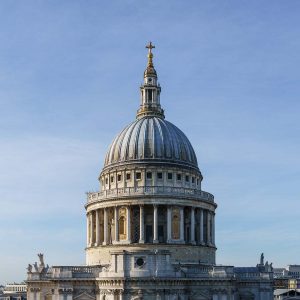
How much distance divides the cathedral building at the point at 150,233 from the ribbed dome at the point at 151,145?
15 centimetres

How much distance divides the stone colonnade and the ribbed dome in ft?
25.6

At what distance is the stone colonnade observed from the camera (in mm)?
94812

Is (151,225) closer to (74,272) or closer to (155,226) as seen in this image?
(155,226)

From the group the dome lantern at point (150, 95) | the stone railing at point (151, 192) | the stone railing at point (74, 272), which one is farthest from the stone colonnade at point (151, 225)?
the dome lantern at point (150, 95)

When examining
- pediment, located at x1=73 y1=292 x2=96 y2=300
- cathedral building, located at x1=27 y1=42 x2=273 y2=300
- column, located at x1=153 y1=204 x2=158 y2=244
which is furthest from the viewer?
column, located at x1=153 y1=204 x2=158 y2=244

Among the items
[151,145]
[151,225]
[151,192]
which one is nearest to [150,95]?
[151,145]

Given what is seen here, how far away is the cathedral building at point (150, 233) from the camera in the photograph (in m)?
83.6

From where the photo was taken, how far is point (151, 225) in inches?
3762

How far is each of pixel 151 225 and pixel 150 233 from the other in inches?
45.1

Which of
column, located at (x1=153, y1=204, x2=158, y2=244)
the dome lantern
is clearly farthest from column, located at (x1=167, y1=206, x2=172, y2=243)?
the dome lantern

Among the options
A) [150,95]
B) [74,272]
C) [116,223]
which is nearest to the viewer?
[74,272]

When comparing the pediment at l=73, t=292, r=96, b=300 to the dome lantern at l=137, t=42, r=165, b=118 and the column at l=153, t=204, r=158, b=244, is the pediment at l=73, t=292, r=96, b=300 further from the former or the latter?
the dome lantern at l=137, t=42, r=165, b=118

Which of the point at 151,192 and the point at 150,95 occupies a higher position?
the point at 150,95

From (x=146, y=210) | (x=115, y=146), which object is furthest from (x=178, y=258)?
(x=115, y=146)
